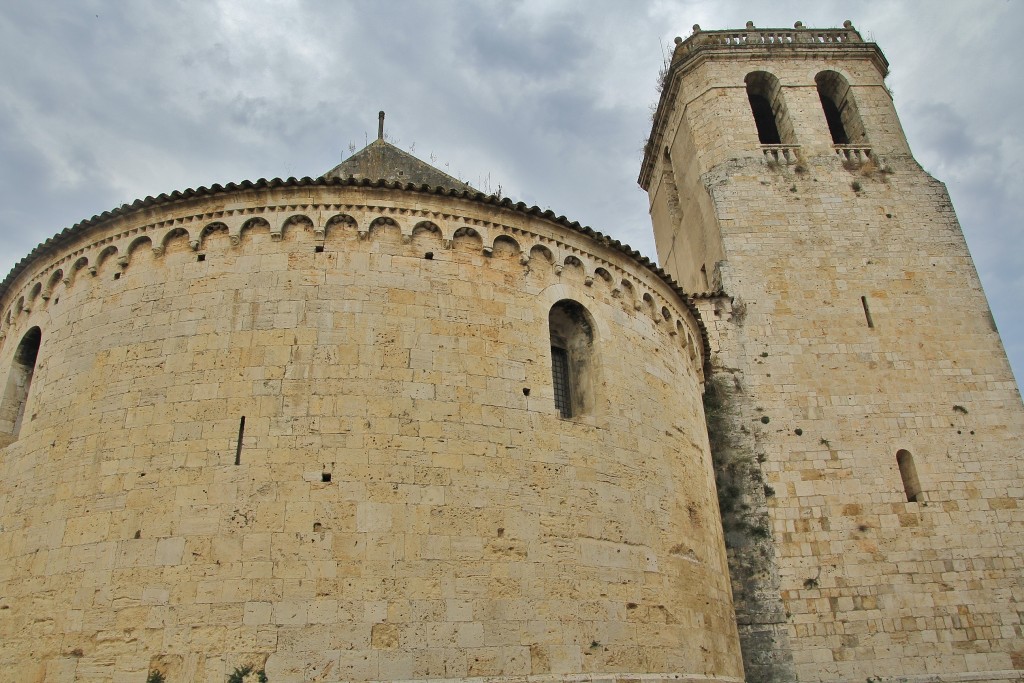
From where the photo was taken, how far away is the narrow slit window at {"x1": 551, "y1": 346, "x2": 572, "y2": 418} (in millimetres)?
10070

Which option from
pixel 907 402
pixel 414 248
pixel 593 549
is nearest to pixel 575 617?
pixel 593 549

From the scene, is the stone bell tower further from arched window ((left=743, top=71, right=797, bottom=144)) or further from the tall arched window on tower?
the tall arched window on tower

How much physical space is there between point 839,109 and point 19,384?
18.3m

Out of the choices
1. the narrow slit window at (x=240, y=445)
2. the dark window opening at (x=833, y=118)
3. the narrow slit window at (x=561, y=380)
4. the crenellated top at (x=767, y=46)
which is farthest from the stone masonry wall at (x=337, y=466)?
the dark window opening at (x=833, y=118)

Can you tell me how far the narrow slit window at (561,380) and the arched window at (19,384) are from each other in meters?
6.85

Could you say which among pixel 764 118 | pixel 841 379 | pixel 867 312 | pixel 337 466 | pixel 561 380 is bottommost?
pixel 337 466

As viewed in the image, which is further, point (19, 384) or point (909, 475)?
point (909, 475)

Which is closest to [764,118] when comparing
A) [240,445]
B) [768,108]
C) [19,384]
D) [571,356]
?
[768,108]

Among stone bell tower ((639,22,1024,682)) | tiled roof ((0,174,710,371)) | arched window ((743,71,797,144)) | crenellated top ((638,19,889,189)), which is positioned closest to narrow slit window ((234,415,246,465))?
tiled roof ((0,174,710,371))

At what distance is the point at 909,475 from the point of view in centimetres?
1352

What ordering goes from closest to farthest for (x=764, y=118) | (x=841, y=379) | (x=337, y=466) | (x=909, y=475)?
(x=337, y=466)
(x=909, y=475)
(x=841, y=379)
(x=764, y=118)

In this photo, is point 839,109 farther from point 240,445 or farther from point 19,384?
point 19,384

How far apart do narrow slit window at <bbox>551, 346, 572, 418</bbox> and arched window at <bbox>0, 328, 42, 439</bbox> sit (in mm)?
6851

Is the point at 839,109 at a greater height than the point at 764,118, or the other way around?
the point at 764,118
